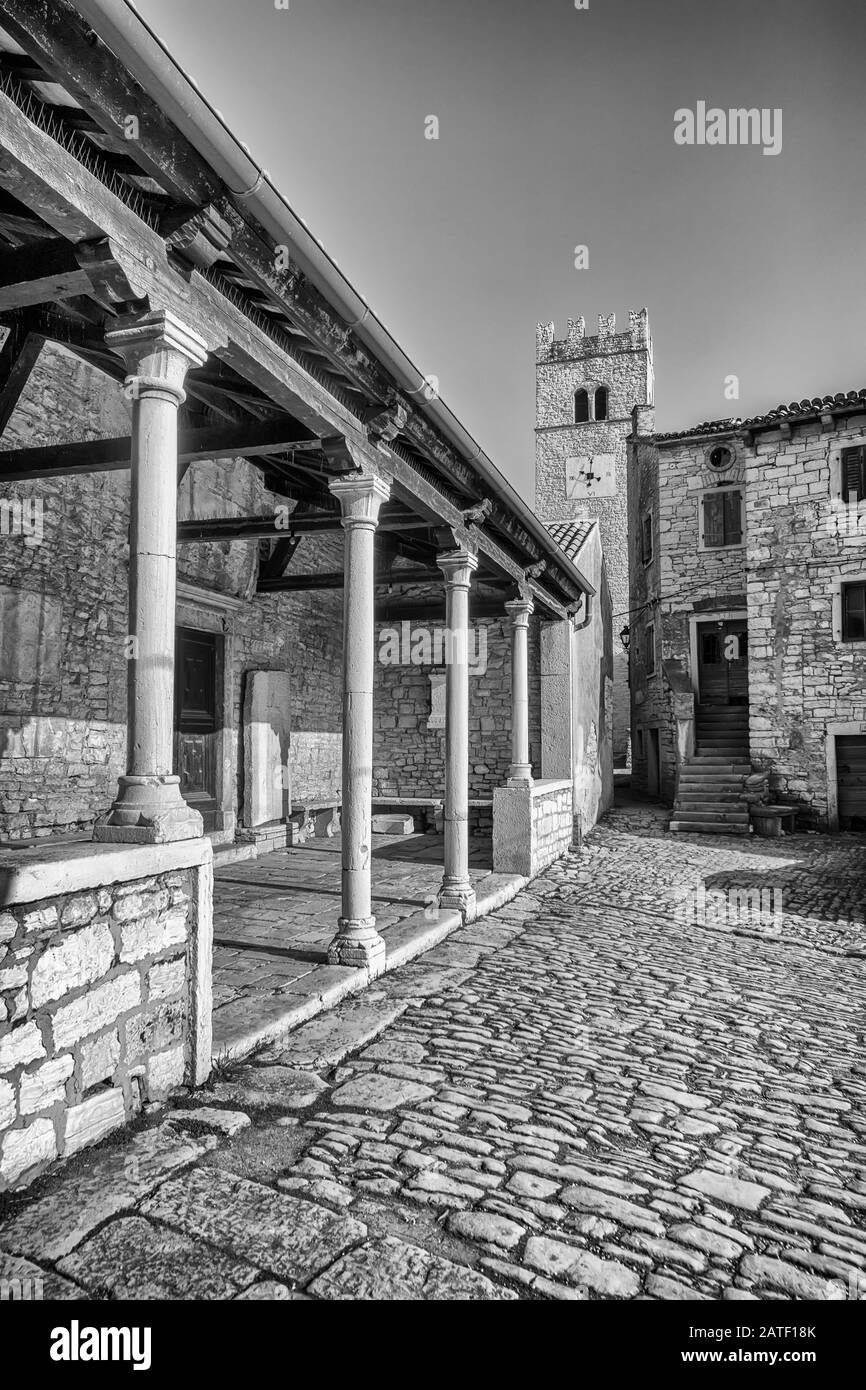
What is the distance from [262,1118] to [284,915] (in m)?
3.01

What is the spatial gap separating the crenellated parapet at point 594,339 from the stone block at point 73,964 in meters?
35.5

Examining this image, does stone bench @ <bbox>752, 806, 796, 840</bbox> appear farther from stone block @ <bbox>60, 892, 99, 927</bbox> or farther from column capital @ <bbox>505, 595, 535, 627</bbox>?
stone block @ <bbox>60, 892, 99, 927</bbox>

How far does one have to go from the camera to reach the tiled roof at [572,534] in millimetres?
11438

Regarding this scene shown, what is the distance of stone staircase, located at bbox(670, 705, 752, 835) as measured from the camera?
496 inches

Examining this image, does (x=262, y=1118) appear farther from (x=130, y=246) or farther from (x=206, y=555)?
(x=206, y=555)

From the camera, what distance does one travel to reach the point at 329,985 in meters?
4.32

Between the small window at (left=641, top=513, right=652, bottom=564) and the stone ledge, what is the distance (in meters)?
16.5

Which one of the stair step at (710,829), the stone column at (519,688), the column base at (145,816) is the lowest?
the stair step at (710,829)

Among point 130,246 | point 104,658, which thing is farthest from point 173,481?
point 104,658

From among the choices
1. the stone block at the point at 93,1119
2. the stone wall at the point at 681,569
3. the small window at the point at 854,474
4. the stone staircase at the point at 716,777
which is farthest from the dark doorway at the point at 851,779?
the stone block at the point at 93,1119

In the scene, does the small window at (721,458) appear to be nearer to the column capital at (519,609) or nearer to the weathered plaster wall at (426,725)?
the weathered plaster wall at (426,725)

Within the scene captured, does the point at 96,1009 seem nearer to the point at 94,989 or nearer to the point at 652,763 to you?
the point at 94,989

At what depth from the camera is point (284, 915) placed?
5.97 metres

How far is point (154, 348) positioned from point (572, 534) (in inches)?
370
